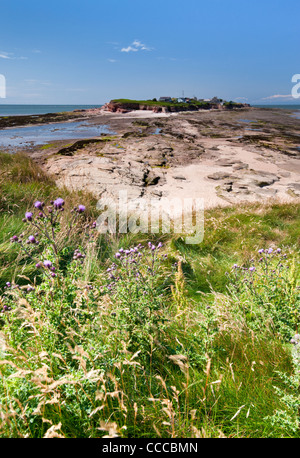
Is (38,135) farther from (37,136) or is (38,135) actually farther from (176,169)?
(176,169)

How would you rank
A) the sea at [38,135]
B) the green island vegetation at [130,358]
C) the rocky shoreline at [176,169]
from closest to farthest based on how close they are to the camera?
the green island vegetation at [130,358] < the rocky shoreline at [176,169] < the sea at [38,135]

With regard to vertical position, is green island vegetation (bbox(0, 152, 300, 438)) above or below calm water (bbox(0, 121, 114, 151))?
below

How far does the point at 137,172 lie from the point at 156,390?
9655 mm
